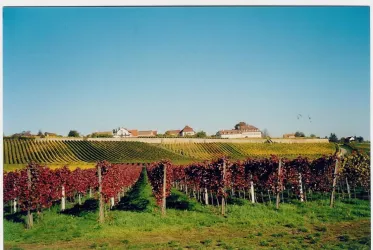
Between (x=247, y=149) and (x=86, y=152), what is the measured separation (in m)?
22.3

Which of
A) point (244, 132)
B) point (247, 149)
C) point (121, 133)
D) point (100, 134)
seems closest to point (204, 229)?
point (247, 149)

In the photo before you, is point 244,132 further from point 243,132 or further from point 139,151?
point 139,151

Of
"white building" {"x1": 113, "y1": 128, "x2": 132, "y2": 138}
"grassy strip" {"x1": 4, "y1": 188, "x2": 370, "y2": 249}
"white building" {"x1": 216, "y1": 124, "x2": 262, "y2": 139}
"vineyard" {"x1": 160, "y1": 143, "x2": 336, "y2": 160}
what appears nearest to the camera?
"grassy strip" {"x1": 4, "y1": 188, "x2": 370, "y2": 249}

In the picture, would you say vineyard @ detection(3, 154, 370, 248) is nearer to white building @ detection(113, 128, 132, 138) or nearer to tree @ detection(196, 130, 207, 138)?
white building @ detection(113, 128, 132, 138)

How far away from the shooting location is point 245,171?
719 inches

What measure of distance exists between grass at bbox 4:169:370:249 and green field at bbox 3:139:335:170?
2218cm

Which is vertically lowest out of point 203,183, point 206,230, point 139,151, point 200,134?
point 206,230

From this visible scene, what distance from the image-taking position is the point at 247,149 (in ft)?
156

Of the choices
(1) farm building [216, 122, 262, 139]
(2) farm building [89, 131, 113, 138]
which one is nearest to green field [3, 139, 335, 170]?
(1) farm building [216, 122, 262, 139]

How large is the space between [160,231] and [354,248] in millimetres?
6122

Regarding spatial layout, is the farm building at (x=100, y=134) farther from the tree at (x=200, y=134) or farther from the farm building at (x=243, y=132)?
the farm building at (x=243, y=132)

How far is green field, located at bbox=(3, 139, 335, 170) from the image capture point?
123 ft

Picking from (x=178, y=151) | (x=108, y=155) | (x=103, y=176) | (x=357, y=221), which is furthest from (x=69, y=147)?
(x=357, y=221)
